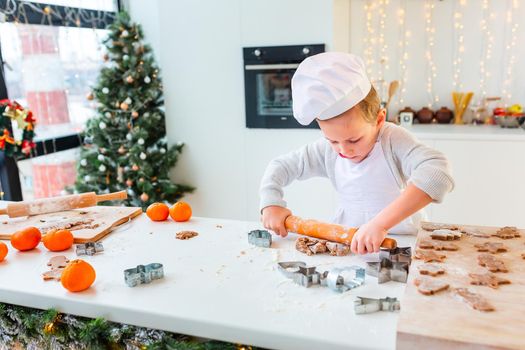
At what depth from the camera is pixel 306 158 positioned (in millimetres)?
1619

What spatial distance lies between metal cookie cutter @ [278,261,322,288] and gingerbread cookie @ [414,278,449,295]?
23 cm

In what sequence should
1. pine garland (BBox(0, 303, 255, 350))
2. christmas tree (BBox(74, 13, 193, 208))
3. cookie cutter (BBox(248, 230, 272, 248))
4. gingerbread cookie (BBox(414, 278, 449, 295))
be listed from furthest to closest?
christmas tree (BBox(74, 13, 193, 208)), cookie cutter (BBox(248, 230, 272, 248)), pine garland (BBox(0, 303, 255, 350)), gingerbread cookie (BBox(414, 278, 449, 295))

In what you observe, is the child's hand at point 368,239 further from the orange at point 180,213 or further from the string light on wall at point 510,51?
the string light on wall at point 510,51

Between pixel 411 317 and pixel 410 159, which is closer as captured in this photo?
pixel 411 317

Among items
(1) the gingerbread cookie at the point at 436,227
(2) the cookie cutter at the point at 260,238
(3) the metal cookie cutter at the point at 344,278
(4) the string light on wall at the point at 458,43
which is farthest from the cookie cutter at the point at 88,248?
(4) the string light on wall at the point at 458,43

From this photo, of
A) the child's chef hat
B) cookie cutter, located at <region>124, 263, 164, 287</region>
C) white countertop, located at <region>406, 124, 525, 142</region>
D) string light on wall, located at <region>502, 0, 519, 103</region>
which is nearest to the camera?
cookie cutter, located at <region>124, 263, 164, 287</region>

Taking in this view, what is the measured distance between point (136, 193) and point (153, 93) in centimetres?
71

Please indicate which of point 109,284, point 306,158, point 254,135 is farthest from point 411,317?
point 254,135

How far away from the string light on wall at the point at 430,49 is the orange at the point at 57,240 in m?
2.80

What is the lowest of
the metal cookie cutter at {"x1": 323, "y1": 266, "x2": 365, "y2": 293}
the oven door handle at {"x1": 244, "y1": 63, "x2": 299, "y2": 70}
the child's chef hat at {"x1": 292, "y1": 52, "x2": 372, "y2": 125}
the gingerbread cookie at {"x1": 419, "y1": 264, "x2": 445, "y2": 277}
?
the metal cookie cutter at {"x1": 323, "y1": 266, "x2": 365, "y2": 293}

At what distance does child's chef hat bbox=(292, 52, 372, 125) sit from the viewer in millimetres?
1187

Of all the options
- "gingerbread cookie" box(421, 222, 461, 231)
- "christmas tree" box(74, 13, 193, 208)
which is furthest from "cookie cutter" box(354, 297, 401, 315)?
"christmas tree" box(74, 13, 193, 208)

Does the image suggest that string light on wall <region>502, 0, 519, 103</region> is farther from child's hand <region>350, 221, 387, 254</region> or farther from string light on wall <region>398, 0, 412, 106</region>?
child's hand <region>350, 221, 387, 254</region>

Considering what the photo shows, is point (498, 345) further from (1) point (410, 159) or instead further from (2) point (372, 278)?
(1) point (410, 159)
